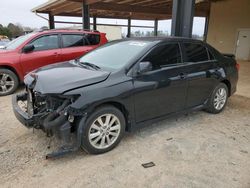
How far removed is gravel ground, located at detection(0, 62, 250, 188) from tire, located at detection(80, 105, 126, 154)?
131mm

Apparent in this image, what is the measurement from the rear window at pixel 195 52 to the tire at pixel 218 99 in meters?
0.72

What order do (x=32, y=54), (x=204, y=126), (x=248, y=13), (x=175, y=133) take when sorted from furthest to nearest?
(x=248, y=13), (x=32, y=54), (x=204, y=126), (x=175, y=133)

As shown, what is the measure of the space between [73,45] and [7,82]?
2.15 metres

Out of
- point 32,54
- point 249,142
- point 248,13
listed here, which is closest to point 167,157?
point 249,142

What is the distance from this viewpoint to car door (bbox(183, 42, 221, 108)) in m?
3.98

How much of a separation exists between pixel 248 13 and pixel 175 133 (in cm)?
1366

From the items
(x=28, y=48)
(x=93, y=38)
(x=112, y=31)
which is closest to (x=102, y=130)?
(x=28, y=48)

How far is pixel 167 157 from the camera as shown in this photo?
10.1 ft

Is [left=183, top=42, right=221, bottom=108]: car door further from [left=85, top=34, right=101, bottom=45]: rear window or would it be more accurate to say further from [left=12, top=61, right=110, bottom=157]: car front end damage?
[left=85, top=34, right=101, bottom=45]: rear window

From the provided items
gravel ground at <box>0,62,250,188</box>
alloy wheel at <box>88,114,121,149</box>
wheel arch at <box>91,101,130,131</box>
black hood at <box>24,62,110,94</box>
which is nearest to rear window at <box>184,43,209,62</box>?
gravel ground at <box>0,62,250,188</box>

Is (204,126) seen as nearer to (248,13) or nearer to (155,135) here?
(155,135)

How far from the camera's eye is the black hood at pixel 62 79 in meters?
2.84

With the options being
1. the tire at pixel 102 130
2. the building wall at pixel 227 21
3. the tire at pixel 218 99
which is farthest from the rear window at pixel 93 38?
the building wall at pixel 227 21

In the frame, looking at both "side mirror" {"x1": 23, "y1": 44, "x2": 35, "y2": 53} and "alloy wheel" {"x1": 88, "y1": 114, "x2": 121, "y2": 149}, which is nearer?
"alloy wheel" {"x1": 88, "y1": 114, "x2": 121, "y2": 149}
